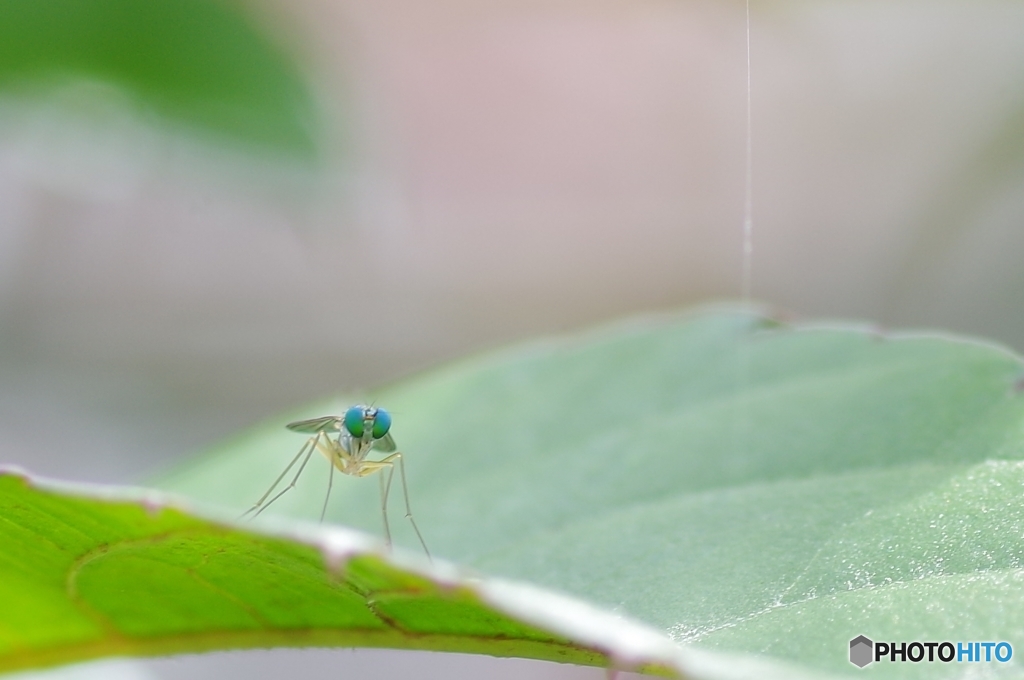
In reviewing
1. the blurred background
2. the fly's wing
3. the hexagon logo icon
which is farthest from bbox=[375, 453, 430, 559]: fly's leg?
the blurred background

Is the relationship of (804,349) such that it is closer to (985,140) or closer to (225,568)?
(225,568)

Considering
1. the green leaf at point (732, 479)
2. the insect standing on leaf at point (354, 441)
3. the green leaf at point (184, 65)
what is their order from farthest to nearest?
the green leaf at point (184, 65)
the insect standing on leaf at point (354, 441)
the green leaf at point (732, 479)

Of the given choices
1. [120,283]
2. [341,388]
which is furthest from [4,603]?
[120,283]

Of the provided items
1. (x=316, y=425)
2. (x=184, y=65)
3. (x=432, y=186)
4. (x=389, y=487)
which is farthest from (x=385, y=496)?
(x=432, y=186)

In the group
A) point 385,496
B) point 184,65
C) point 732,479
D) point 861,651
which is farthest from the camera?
point 184,65

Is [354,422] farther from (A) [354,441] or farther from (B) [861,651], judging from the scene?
(B) [861,651]

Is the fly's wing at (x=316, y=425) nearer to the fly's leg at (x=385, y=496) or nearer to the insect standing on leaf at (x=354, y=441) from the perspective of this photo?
the insect standing on leaf at (x=354, y=441)

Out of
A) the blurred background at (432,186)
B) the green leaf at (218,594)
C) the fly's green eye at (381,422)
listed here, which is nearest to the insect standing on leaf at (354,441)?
the fly's green eye at (381,422)
